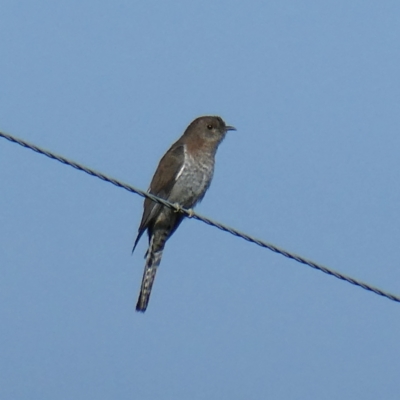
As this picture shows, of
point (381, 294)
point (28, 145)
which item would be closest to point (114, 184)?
point (28, 145)

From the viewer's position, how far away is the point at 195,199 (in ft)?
34.2

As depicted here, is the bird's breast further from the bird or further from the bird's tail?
the bird's tail

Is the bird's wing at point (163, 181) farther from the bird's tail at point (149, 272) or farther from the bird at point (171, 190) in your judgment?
the bird's tail at point (149, 272)

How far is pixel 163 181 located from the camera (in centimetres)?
1061

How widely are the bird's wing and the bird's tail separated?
0.29m

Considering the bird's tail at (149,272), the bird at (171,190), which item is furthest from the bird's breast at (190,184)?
the bird's tail at (149,272)

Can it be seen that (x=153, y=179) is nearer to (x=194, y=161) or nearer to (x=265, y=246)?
(x=194, y=161)

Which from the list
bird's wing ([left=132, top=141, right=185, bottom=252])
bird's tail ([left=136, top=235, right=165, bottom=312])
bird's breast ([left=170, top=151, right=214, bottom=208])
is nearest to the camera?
bird's breast ([left=170, top=151, right=214, bottom=208])

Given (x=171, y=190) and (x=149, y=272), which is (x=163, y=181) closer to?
(x=171, y=190)

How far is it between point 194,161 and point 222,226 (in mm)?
3792

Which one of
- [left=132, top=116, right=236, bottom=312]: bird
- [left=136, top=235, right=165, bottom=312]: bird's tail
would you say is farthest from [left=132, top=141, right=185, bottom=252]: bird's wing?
[left=136, top=235, right=165, bottom=312]: bird's tail

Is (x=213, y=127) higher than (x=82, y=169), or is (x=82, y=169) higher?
(x=213, y=127)

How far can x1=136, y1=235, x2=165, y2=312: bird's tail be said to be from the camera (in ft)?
34.8

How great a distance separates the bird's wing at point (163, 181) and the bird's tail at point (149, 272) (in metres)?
0.29
